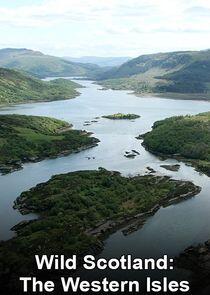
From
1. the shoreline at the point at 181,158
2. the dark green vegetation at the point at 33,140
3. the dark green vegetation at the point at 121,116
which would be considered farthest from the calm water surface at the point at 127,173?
the dark green vegetation at the point at 121,116

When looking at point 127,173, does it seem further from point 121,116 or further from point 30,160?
point 121,116

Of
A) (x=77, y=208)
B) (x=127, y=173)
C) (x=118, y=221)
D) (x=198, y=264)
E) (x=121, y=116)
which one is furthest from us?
(x=121, y=116)

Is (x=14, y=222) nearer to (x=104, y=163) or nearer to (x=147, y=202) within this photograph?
(x=147, y=202)

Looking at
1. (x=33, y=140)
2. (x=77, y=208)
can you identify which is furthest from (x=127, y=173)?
(x=33, y=140)

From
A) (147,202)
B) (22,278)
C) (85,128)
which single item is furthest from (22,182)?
(85,128)

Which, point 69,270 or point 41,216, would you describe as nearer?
point 69,270

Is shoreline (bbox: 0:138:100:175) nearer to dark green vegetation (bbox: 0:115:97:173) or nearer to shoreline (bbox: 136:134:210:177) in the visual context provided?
dark green vegetation (bbox: 0:115:97:173)
